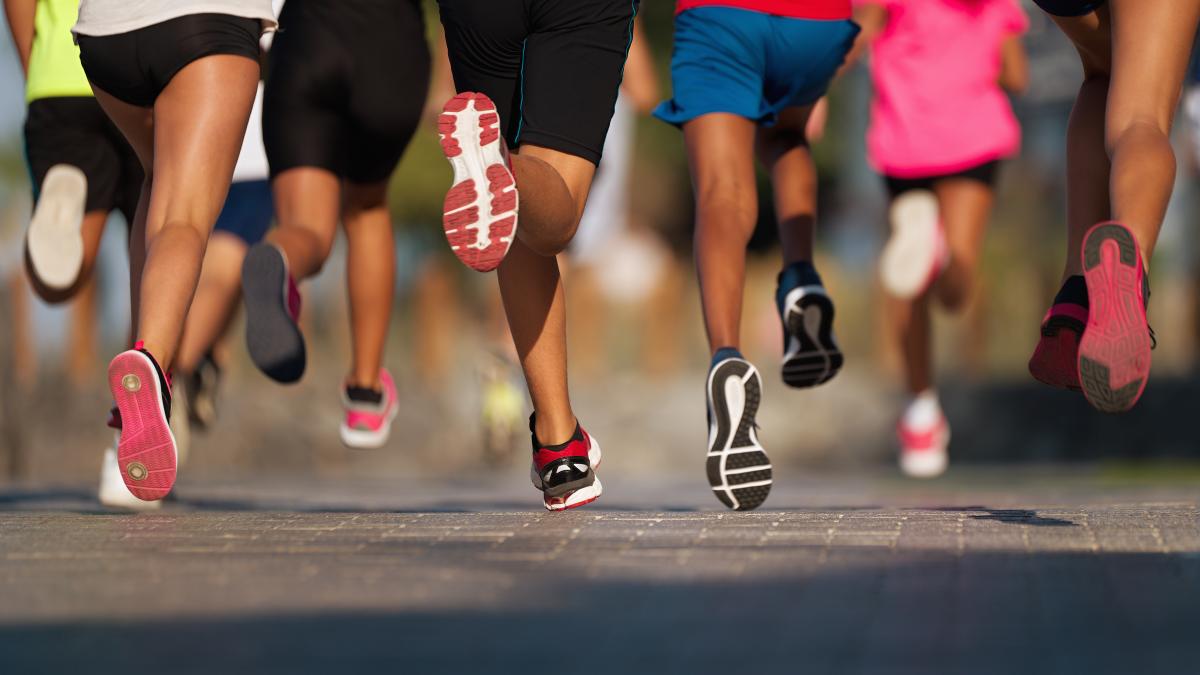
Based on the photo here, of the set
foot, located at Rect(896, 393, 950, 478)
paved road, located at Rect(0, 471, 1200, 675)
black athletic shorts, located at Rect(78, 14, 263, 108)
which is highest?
black athletic shorts, located at Rect(78, 14, 263, 108)

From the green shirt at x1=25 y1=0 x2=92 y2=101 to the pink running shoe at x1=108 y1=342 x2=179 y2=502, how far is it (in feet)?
5.58

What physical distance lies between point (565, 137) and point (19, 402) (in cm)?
806

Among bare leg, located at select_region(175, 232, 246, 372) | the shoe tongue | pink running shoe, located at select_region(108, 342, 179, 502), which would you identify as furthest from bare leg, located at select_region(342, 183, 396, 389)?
pink running shoe, located at select_region(108, 342, 179, 502)

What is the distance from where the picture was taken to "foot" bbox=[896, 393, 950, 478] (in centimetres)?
795

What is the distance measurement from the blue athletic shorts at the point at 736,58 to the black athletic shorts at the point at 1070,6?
2.80 ft

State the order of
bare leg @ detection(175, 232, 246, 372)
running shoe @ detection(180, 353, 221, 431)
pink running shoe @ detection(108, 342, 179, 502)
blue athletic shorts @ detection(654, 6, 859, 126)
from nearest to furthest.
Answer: pink running shoe @ detection(108, 342, 179, 502) < blue athletic shorts @ detection(654, 6, 859, 126) < bare leg @ detection(175, 232, 246, 372) < running shoe @ detection(180, 353, 221, 431)

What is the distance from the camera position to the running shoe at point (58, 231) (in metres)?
5.48

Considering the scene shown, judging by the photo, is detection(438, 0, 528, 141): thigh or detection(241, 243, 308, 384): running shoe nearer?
detection(438, 0, 528, 141): thigh

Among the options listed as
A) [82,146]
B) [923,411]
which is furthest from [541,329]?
[923,411]

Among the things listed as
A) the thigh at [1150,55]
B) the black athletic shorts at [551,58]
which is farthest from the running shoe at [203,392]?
the thigh at [1150,55]

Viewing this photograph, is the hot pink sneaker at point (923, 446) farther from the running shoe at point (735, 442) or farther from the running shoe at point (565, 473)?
the running shoe at point (735, 442)

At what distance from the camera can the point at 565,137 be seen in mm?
4230

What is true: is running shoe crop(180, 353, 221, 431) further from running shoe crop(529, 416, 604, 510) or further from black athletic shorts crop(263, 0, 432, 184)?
running shoe crop(529, 416, 604, 510)

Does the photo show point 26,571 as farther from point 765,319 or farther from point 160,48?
point 765,319
